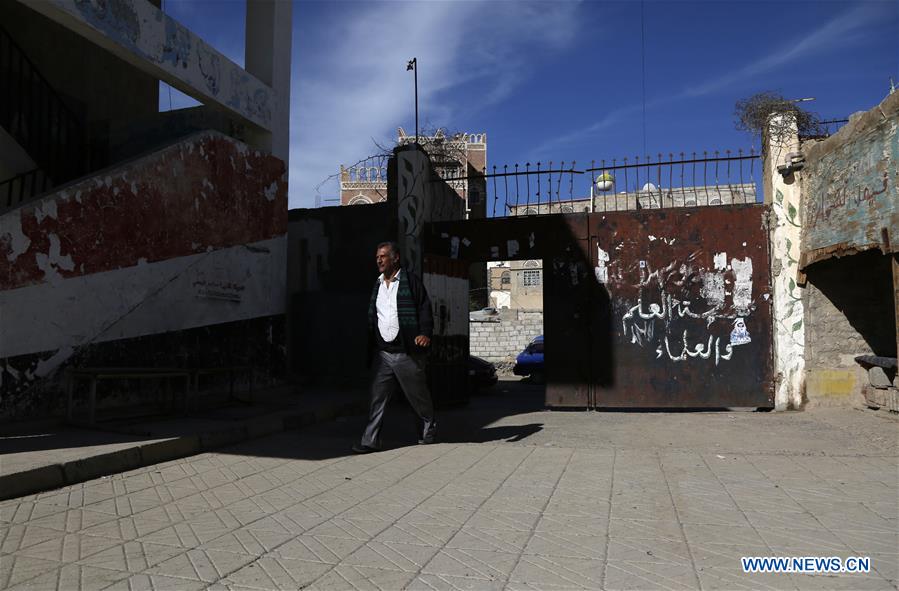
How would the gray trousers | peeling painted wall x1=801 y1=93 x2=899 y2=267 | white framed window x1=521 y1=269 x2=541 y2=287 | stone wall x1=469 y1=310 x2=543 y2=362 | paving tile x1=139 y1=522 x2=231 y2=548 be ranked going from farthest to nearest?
white framed window x1=521 y1=269 x2=541 y2=287, stone wall x1=469 y1=310 x2=543 y2=362, peeling painted wall x1=801 y1=93 x2=899 y2=267, the gray trousers, paving tile x1=139 y1=522 x2=231 y2=548

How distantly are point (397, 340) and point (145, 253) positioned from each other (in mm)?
3503

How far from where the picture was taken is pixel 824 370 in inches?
338

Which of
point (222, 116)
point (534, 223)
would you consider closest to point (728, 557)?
point (534, 223)

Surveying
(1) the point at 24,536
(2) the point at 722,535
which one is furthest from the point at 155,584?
(2) the point at 722,535

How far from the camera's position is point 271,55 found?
10500mm

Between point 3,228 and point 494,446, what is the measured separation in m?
5.17

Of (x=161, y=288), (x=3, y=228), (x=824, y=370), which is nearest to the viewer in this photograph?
(x=3, y=228)

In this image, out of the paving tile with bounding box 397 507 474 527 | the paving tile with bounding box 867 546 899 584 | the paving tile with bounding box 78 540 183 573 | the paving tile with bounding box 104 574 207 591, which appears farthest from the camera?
the paving tile with bounding box 397 507 474 527

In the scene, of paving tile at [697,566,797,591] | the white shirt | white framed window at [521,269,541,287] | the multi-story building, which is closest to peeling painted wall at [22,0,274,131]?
the multi-story building

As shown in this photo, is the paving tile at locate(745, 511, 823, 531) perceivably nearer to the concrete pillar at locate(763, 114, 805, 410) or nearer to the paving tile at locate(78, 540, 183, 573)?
the paving tile at locate(78, 540, 183, 573)

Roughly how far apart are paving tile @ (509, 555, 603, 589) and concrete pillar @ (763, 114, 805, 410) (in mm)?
7002

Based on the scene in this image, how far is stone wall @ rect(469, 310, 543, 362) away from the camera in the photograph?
1080 inches

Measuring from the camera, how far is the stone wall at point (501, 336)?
2742 cm

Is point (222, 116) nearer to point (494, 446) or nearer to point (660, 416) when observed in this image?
point (494, 446)
